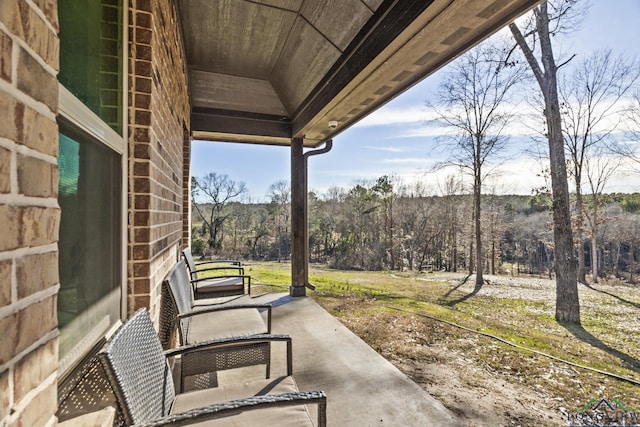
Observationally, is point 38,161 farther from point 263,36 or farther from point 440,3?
point 263,36

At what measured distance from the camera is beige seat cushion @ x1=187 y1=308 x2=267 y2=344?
2.12 m

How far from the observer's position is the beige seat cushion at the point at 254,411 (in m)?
1.17

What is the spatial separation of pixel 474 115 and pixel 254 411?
40.7 ft

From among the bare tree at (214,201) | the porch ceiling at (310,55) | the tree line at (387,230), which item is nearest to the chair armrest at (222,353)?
the porch ceiling at (310,55)

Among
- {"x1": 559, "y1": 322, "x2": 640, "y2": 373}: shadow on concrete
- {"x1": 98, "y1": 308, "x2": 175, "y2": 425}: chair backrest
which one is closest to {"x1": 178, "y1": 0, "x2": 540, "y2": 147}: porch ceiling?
{"x1": 98, "y1": 308, "x2": 175, "y2": 425}: chair backrest

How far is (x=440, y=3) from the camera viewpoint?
1.67 m

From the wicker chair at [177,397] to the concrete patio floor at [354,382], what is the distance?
32.3 inches

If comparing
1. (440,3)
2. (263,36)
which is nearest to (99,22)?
(440,3)

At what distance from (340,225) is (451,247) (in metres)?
7.24

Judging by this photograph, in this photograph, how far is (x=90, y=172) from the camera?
42.6 inches

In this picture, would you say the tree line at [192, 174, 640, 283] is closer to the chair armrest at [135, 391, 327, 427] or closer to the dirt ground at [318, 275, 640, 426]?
the dirt ground at [318, 275, 640, 426]

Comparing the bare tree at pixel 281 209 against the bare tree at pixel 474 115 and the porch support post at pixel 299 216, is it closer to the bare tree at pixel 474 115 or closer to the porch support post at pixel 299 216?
the bare tree at pixel 474 115

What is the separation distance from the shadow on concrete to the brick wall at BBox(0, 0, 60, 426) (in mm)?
6421

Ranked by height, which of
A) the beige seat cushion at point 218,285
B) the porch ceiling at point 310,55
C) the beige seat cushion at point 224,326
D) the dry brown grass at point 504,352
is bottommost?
the dry brown grass at point 504,352
